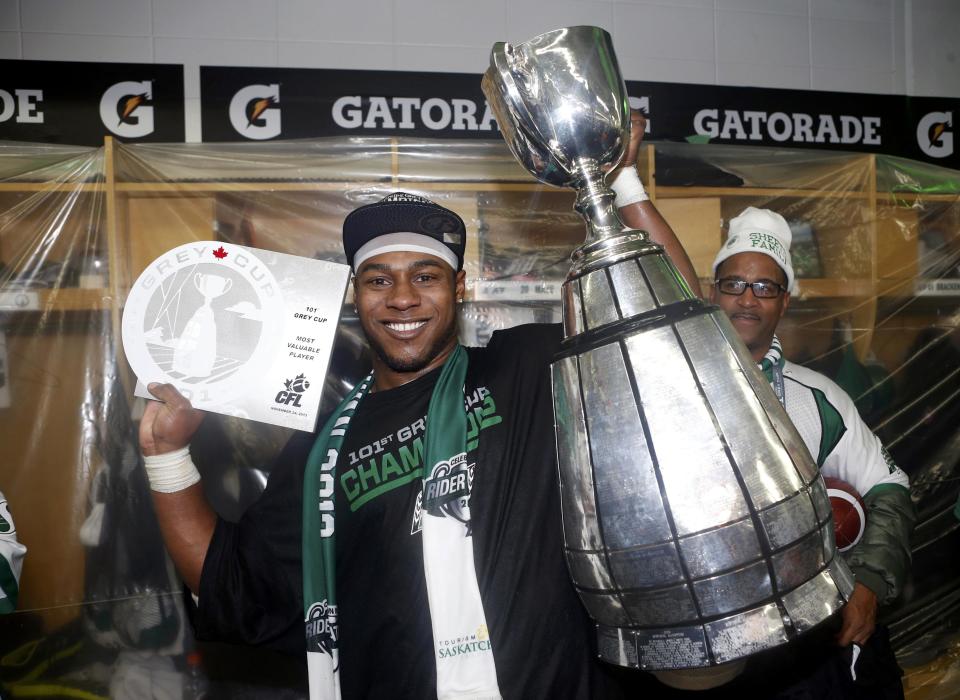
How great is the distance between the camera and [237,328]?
1060 millimetres

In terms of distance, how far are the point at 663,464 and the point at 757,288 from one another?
1218mm

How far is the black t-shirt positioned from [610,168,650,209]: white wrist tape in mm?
320

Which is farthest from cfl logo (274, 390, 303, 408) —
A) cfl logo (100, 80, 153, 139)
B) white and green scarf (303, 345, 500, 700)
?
cfl logo (100, 80, 153, 139)

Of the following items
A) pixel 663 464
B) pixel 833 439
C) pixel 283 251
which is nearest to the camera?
pixel 663 464

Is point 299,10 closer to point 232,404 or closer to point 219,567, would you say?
point 232,404

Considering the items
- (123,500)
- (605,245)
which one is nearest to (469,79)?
(123,500)

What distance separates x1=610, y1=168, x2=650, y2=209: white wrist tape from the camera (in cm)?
81

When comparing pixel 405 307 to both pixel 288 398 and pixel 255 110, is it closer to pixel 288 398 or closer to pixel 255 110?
pixel 288 398

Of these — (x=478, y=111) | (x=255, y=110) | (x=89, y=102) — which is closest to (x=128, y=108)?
(x=89, y=102)

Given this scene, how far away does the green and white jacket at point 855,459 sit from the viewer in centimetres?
135

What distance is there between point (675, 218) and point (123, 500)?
151 cm

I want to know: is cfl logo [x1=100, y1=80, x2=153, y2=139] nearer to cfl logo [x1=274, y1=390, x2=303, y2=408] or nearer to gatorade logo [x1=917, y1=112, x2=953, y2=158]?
cfl logo [x1=274, y1=390, x2=303, y2=408]

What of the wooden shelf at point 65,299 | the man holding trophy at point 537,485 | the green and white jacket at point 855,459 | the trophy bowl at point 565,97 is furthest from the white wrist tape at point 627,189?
the wooden shelf at point 65,299

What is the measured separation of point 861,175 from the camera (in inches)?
78.4
